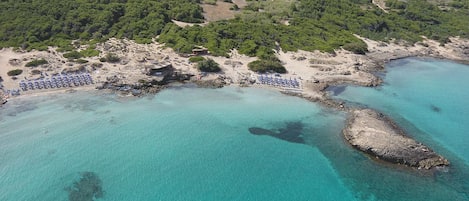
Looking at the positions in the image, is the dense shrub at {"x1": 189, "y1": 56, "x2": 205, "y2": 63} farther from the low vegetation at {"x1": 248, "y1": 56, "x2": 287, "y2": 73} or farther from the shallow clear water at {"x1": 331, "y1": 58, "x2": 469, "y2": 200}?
the shallow clear water at {"x1": 331, "y1": 58, "x2": 469, "y2": 200}

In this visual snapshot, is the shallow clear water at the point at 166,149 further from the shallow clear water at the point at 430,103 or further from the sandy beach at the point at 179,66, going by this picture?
the shallow clear water at the point at 430,103

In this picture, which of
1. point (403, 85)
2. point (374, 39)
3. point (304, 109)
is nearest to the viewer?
point (304, 109)

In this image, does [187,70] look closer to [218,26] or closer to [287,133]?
[218,26]

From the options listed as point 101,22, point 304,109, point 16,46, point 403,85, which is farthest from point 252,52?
point 16,46

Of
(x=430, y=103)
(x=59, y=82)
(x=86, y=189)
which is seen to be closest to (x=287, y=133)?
(x=86, y=189)

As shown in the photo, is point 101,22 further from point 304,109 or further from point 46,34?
point 304,109

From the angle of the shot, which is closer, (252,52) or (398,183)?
(398,183)
